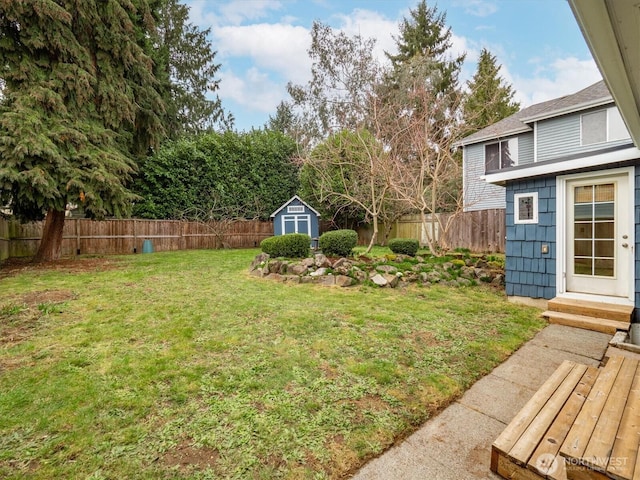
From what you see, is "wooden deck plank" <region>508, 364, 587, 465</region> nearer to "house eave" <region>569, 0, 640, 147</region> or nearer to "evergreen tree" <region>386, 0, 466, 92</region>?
"house eave" <region>569, 0, 640, 147</region>

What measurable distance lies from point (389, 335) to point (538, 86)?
52.0ft

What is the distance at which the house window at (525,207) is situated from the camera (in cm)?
473

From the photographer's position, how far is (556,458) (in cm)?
141

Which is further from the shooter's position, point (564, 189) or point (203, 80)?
point (203, 80)

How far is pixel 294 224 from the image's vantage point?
479 inches

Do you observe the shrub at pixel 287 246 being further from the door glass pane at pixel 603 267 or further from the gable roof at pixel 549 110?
the gable roof at pixel 549 110

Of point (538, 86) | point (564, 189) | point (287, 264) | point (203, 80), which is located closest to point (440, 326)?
point (564, 189)

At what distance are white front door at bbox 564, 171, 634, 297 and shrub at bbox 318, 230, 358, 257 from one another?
4.54 metres

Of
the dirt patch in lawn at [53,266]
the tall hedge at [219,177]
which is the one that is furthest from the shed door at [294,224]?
the dirt patch in lawn at [53,266]

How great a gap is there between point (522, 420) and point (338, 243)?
634cm

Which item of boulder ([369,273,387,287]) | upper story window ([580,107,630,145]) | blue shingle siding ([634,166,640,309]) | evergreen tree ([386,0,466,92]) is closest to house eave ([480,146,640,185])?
blue shingle siding ([634,166,640,309])

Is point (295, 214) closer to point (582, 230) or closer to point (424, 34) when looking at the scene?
point (582, 230)

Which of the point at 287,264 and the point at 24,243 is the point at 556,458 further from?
the point at 24,243

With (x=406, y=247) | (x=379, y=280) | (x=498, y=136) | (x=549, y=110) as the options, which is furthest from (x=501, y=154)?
(x=379, y=280)
